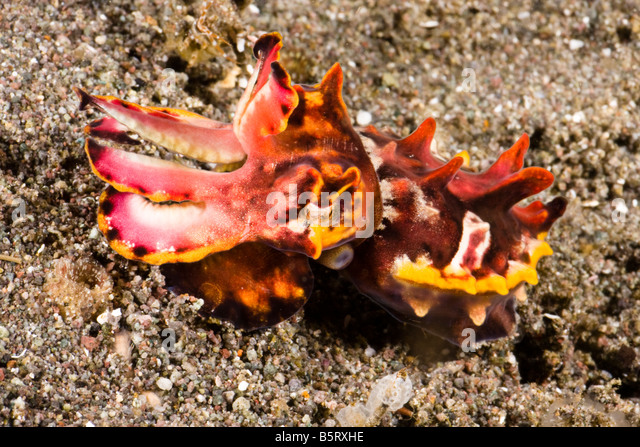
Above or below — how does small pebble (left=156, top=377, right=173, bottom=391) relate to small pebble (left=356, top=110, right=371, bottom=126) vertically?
below

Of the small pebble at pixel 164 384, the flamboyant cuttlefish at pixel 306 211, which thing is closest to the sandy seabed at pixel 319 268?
the small pebble at pixel 164 384

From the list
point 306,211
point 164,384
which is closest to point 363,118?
point 306,211

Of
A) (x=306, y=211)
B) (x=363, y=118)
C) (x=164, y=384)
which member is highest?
(x=306, y=211)

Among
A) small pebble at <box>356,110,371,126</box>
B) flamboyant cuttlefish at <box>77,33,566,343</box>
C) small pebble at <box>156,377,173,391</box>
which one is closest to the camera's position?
flamboyant cuttlefish at <box>77,33,566,343</box>

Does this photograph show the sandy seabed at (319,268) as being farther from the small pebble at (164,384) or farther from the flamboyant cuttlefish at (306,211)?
the flamboyant cuttlefish at (306,211)

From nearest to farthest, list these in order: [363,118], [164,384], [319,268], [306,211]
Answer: [306,211], [164,384], [319,268], [363,118]

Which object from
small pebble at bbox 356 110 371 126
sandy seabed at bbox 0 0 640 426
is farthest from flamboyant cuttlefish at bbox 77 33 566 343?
small pebble at bbox 356 110 371 126

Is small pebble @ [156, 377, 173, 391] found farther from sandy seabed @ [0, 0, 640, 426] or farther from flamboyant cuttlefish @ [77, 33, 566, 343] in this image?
flamboyant cuttlefish @ [77, 33, 566, 343]

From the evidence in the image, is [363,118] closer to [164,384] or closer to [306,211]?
Answer: [306,211]
